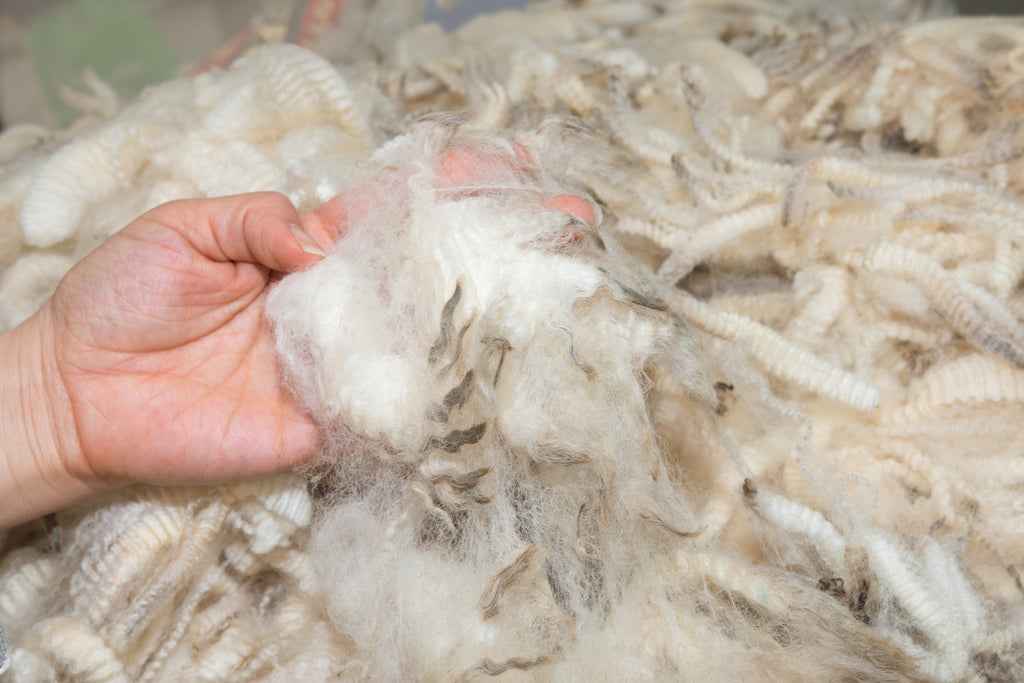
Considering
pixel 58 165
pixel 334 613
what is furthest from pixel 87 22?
pixel 334 613

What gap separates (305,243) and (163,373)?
0.21m

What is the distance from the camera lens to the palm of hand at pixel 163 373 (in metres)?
0.73

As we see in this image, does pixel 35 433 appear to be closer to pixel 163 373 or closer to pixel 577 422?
pixel 163 373

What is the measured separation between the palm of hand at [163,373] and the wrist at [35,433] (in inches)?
0.6

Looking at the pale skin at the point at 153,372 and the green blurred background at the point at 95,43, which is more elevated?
the pale skin at the point at 153,372

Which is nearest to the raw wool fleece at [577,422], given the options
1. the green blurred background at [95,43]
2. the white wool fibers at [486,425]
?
the white wool fibers at [486,425]

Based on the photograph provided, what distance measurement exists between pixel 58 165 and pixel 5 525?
415 mm

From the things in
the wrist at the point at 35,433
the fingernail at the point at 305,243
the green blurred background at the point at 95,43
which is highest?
the fingernail at the point at 305,243

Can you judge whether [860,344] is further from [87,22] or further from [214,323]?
[87,22]

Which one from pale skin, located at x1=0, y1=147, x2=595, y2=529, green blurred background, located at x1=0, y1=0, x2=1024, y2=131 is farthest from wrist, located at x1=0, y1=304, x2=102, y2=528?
green blurred background, located at x1=0, y1=0, x2=1024, y2=131

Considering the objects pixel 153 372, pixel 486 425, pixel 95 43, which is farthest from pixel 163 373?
pixel 95 43

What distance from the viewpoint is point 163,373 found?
0.77m

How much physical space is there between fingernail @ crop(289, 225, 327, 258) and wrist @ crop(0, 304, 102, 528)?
0.93 ft

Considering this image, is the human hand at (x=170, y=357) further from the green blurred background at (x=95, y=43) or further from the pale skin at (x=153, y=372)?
the green blurred background at (x=95, y=43)
